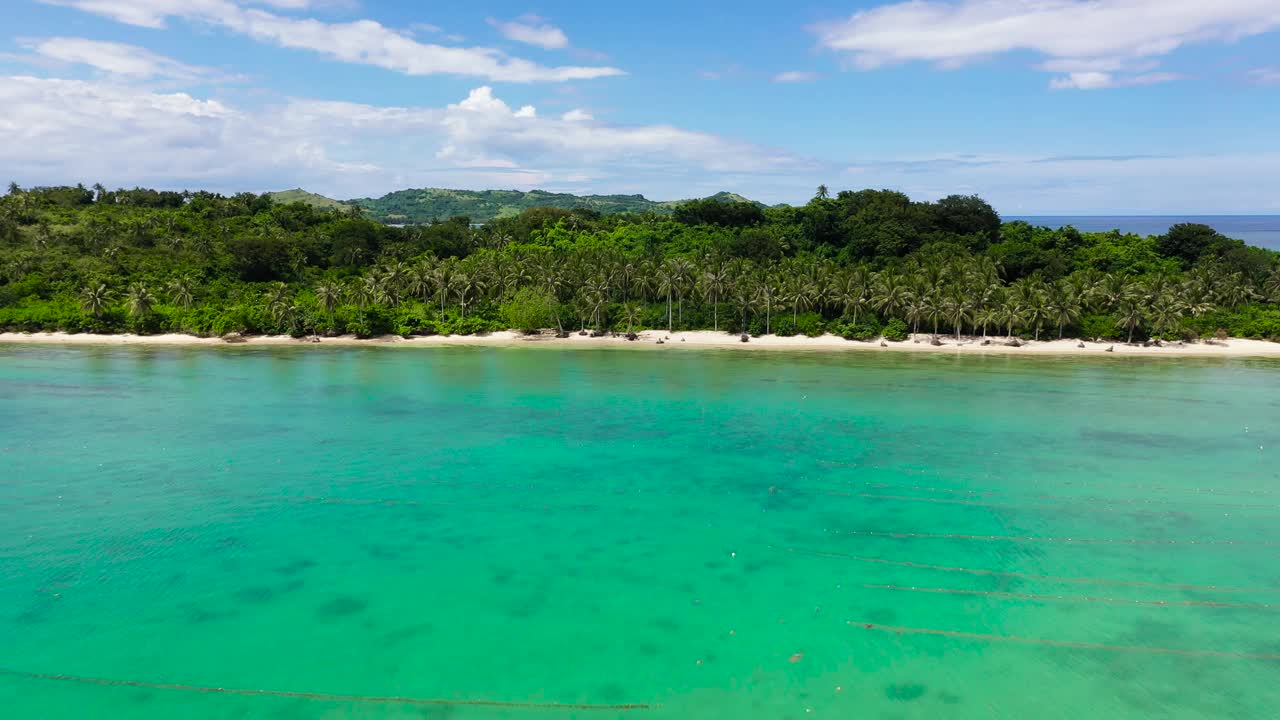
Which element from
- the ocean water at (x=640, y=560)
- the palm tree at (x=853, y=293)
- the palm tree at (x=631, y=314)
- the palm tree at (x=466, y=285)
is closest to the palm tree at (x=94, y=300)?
the palm tree at (x=466, y=285)

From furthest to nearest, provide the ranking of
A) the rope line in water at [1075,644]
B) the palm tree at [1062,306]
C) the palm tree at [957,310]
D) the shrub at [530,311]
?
the shrub at [530,311] < the palm tree at [957,310] < the palm tree at [1062,306] < the rope line in water at [1075,644]

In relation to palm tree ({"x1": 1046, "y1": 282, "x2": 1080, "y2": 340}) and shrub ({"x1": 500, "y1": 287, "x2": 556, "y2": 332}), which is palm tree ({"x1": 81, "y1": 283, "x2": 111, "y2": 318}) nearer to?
shrub ({"x1": 500, "y1": 287, "x2": 556, "y2": 332})

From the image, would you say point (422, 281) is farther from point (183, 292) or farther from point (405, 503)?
point (405, 503)

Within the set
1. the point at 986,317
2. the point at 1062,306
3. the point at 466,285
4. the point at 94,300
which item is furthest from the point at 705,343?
the point at 94,300

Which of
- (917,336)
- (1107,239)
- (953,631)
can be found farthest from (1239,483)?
(1107,239)

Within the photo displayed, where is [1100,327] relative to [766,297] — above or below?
→ below

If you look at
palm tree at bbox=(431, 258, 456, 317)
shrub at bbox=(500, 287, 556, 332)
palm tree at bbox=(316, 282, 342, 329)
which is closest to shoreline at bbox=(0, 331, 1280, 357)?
shrub at bbox=(500, 287, 556, 332)

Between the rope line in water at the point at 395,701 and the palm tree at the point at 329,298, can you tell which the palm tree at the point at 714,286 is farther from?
the rope line in water at the point at 395,701
